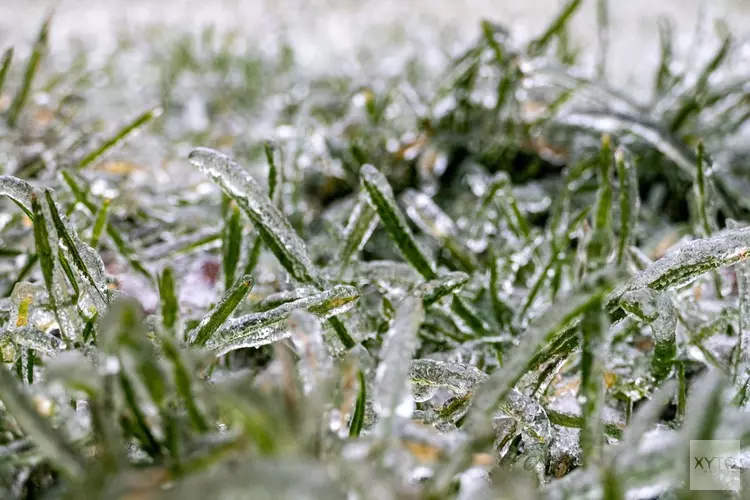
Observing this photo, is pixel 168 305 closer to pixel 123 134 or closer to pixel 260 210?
pixel 260 210

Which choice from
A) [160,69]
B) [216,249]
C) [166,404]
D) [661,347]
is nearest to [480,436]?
[166,404]

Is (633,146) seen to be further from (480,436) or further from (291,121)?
(480,436)

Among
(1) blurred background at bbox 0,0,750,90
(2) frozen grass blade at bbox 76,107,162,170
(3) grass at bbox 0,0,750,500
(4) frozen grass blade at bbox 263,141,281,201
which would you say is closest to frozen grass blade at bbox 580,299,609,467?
(3) grass at bbox 0,0,750,500

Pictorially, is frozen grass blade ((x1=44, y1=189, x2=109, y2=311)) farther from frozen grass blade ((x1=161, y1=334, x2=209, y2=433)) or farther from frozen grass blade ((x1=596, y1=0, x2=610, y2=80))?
frozen grass blade ((x1=596, y1=0, x2=610, y2=80))

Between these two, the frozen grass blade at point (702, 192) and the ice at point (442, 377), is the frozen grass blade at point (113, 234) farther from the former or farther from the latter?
the frozen grass blade at point (702, 192)

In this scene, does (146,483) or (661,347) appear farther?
(661,347)

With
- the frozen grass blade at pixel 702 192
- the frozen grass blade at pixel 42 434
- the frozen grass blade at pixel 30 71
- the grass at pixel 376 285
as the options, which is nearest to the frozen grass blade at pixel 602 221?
the grass at pixel 376 285
